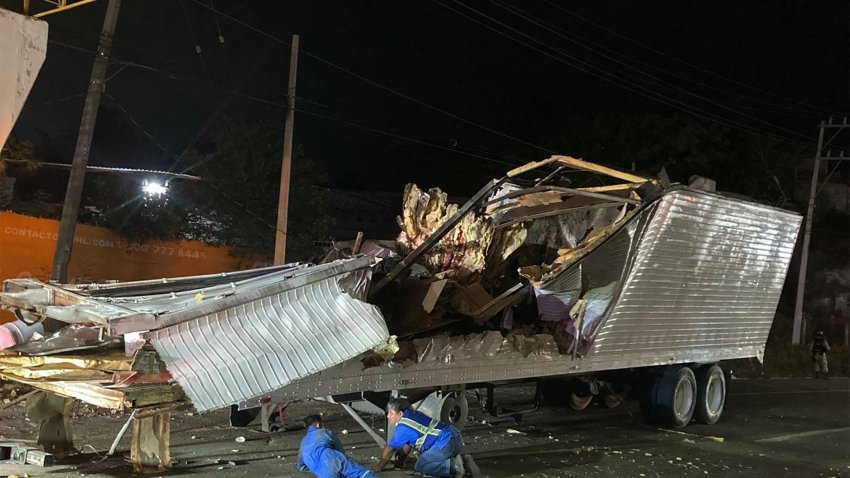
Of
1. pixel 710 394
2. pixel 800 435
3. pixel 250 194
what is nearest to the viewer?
pixel 800 435

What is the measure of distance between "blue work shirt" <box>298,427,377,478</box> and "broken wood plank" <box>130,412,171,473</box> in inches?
56.1

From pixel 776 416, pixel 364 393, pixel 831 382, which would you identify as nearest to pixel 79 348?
pixel 364 393

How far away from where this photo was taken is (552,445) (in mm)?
9117

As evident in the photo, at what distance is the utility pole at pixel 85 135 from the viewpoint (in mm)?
10891

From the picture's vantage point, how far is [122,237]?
53.1 feet

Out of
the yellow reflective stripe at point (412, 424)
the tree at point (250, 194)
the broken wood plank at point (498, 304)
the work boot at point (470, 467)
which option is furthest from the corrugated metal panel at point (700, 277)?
the tree at point (250, 194)

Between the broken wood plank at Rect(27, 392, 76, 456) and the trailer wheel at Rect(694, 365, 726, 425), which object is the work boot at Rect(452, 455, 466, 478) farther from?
the trailer wheel at Rect(694, 365, 726, 425)

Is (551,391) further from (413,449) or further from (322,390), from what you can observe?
(322,390)

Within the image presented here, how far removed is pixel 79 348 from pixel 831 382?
2082cm

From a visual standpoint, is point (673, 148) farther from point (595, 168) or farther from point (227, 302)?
point (227, 302)

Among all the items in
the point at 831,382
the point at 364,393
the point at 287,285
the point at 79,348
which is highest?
the point at 287,285

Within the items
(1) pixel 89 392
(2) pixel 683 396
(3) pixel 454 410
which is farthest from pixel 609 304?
(1) pixel 89 392

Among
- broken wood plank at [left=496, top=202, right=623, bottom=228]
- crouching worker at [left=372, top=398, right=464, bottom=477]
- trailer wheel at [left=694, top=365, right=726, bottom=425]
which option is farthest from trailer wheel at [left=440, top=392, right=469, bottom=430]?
trailer wheel at [left=694, top=365, right=726, bottom=425]

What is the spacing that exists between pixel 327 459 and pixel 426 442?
121cm
